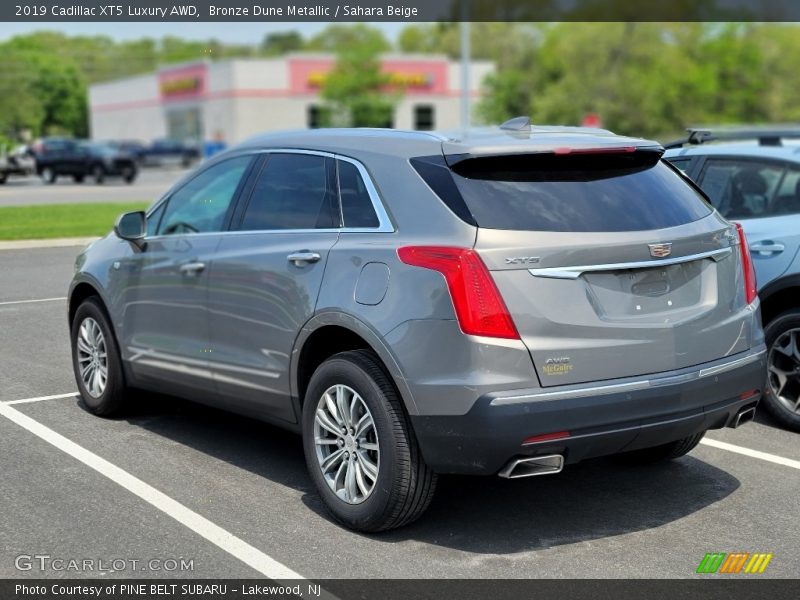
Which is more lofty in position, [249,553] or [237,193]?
[237,193]

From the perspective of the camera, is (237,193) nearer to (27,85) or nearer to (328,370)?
(328,370)

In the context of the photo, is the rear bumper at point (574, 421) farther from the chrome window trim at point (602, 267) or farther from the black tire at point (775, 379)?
the black tire at point (775, 379)

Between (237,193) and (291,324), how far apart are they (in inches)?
41.6

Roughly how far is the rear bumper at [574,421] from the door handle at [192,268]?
6.25 ft

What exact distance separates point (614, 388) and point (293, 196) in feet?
6.45

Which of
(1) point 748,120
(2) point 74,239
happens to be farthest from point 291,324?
(1) point 748,120

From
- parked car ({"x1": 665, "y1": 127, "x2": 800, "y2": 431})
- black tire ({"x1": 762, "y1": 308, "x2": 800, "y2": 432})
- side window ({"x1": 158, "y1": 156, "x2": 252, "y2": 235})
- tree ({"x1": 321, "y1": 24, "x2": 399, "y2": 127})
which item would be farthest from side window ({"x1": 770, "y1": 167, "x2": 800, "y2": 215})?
tree ({"x1": 321, "y1": 24, "x2": 399, "y2": 127})

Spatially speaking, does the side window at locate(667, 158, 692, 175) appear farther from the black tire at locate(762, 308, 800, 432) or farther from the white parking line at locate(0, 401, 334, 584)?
the white parking line at locate(0, 401, 334, 584)

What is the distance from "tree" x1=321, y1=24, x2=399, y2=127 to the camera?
66.4 meters

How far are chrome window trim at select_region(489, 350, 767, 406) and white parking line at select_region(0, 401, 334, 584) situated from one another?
107 cm

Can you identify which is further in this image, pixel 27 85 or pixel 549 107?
pixel 27 85

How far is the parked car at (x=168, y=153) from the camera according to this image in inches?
2463

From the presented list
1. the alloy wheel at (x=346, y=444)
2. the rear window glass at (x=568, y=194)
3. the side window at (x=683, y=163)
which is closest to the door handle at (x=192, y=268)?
the alloy wheel at (x=346, y=444)

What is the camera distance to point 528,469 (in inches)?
182
